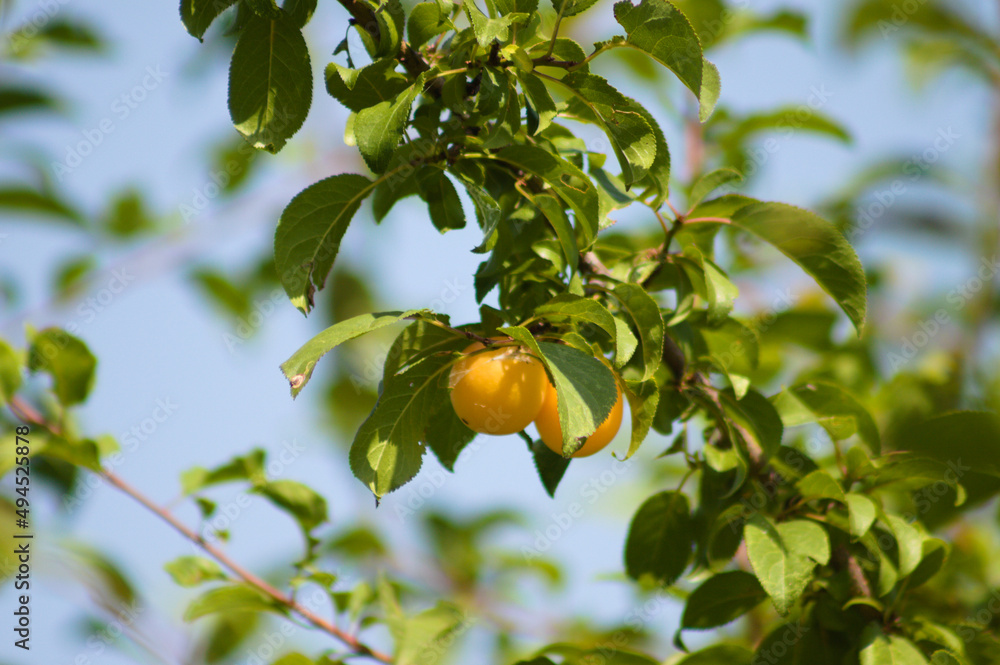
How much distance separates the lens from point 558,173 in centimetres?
105

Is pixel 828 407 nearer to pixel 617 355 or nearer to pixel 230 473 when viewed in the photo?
pixel 617 355

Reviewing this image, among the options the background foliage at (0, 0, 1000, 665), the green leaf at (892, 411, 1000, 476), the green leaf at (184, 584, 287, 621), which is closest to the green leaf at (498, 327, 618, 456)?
the background foliage at (0, 0, 1000, 665)

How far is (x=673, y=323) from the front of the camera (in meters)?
1.20

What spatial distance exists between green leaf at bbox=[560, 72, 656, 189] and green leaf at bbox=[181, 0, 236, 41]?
489 mm

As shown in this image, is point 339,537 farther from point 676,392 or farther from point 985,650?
point 985,650

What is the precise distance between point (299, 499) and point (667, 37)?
3.75 feet

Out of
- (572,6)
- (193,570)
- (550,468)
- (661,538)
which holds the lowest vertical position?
(661,538)

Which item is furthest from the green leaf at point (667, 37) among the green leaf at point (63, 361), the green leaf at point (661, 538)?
the green leaf at point (63, 361)

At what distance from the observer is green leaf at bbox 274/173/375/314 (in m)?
1.03

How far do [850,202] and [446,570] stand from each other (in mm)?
1689

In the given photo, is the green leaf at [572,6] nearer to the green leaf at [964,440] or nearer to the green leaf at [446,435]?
the green leaf at [446,435]

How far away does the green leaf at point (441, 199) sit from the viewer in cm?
116

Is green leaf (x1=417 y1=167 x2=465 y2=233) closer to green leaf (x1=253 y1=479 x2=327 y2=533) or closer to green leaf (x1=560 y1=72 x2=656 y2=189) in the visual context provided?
green leaf (x1=560 y1=72 x2=656 y2=189)

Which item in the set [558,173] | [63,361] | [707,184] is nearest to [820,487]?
[707,184]
